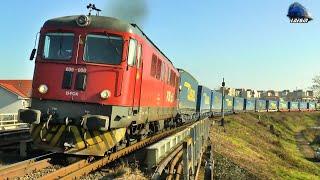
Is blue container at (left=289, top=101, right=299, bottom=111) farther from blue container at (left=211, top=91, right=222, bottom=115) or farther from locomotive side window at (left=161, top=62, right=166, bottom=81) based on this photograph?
locomotive side window at (left=161, top=62, right=166, bottom=81)

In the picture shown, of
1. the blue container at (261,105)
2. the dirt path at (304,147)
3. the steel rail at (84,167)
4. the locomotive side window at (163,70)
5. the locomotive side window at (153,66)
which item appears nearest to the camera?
the steel rail at (84,167)

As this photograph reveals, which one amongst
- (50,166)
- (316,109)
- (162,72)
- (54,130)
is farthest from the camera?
(316,109)

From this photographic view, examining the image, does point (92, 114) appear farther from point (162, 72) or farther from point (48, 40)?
point (162, 72)

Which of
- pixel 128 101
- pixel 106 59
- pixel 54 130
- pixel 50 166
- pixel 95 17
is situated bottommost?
pixel 50 166

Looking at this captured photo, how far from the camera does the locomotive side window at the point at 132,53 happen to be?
12336mm

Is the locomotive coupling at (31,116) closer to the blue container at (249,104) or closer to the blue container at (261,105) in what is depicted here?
the blue container at (249,104)

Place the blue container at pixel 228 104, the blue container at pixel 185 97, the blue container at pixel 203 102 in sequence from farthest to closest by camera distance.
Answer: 1. the blue container at pixel 228 104
2. the blue container at pixel 203 102
3. the blue container at pixel 185 97

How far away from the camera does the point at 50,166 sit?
11180mm

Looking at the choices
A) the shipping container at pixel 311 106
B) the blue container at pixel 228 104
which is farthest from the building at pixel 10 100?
the shipping container at pixel 311 106

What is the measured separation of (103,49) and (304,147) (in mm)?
50151

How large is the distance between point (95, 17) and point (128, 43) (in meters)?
1.22

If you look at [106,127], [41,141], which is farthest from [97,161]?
[41,141]

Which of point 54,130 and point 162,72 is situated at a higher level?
point 162,72

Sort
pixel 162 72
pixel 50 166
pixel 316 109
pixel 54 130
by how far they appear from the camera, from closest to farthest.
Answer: pixel 50 166
pixel 54 130
pixel 162 72
pixel 316 109
